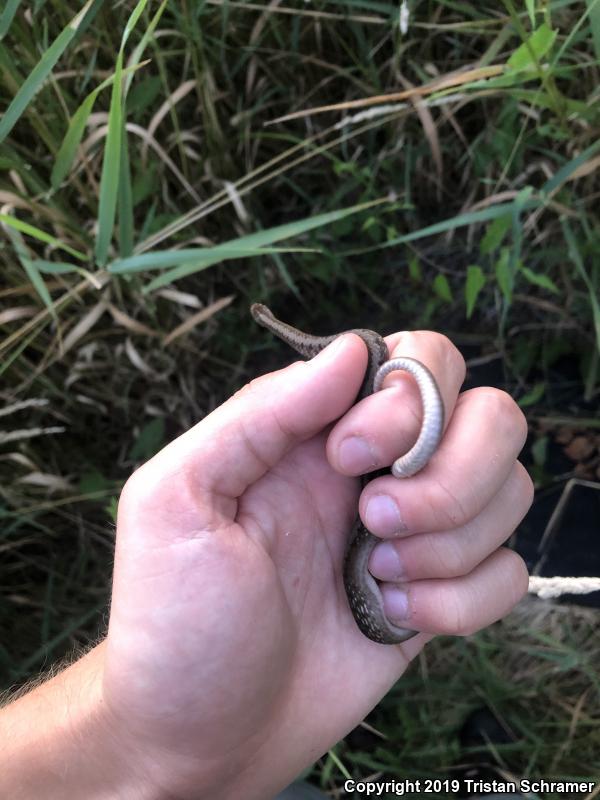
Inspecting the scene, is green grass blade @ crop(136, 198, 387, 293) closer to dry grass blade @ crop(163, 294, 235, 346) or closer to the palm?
dry grass blade @ crop(163, 294, 235, 346)

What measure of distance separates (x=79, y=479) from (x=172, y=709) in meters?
1.15

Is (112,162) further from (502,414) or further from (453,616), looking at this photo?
(453,616)

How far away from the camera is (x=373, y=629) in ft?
4.63

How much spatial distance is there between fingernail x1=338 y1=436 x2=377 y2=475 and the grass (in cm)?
62

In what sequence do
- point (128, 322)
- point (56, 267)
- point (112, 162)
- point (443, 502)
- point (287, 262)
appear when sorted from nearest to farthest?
point (443, 502)
point (112, 162)
point (56, 267)
point (128, 322)
point (287, 262)

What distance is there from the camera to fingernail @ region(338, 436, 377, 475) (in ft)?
4.12

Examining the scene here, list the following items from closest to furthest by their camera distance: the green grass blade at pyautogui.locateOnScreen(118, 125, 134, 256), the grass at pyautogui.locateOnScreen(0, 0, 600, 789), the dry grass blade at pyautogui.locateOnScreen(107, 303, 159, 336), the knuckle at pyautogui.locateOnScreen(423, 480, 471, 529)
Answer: the knuckle at pyautogui.locateOnScreen(423, 480, 471, 529)
the green grass blade at pyautogui.locateOnScreen(118, 125, 134, 256)
the grass at pyautogui.locateOnScreen(0, 0, 600, 789)
the dry grass blade at pyautogui.locateOnScreen(107, 303, 159, 336)

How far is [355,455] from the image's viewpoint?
1.26m

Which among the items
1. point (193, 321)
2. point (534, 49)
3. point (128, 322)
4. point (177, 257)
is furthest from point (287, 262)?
point (534, 49)

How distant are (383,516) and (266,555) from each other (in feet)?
0.82

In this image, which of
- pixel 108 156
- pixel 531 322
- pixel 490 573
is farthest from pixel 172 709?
pixel 531 322

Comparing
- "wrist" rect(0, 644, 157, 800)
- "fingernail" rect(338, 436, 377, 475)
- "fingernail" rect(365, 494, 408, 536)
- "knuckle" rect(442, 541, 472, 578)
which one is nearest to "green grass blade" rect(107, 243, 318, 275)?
"fingernail" rect(338, 436, 377, 475)

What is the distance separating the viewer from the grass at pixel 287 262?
1765 mm

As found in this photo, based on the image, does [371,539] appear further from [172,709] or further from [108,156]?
[108,156]
